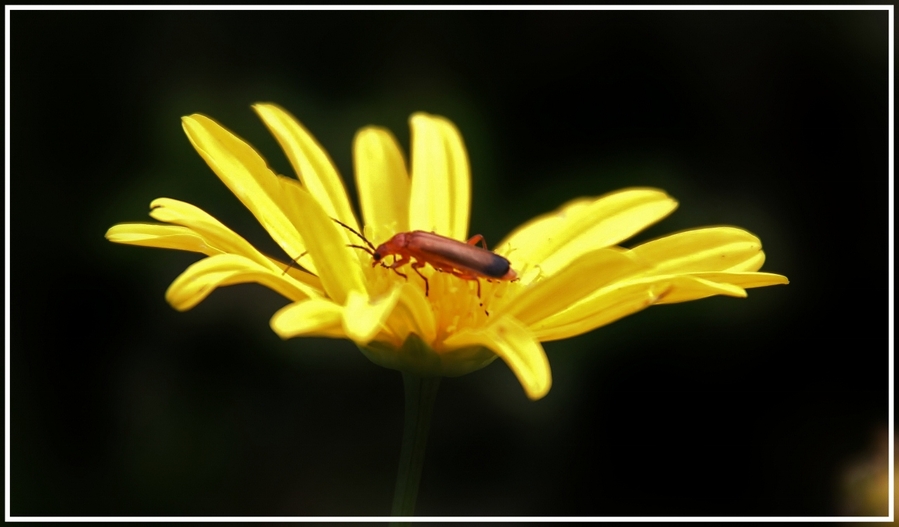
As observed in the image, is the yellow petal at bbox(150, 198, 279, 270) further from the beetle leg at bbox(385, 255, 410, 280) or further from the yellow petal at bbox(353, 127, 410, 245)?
the yellow petal at bbox(353, 127, 410, 245)

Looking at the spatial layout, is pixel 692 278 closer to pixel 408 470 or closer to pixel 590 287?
pixel 590 287

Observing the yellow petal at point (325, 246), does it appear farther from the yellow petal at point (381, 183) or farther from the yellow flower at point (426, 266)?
the yellow petal at point (381, 183)

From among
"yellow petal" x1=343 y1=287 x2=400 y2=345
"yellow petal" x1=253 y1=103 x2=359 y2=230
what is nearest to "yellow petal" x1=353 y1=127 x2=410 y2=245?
"yellow petal" x1=253 y1=103 x2=359 y2=230

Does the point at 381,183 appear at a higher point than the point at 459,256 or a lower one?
higher

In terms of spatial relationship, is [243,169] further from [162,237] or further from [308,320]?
[308,320]

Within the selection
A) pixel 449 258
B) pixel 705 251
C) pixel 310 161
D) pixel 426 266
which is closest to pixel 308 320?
pixel 449 258

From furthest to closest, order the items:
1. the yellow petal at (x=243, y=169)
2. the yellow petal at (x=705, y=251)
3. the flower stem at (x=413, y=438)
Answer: the yellow petal at (x=705, y=251) < the yellow petal at (x=243, y=169) < the flower stem at (x=413, y=438)

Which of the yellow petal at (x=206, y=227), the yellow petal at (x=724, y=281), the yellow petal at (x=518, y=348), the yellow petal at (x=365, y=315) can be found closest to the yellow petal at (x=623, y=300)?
the yellow petal at (x=724, y=281)
